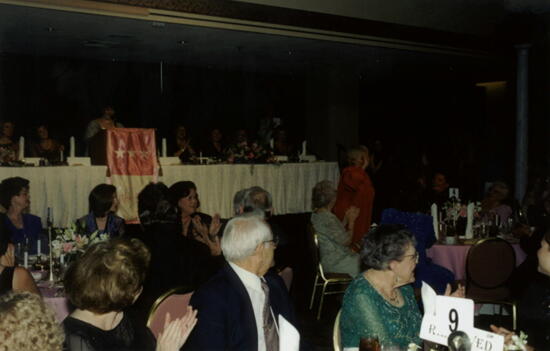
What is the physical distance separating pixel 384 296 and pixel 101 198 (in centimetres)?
254

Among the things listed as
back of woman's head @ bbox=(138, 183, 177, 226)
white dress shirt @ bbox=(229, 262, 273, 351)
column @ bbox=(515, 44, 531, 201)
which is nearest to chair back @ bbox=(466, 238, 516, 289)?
back of woman's head @ bbox=(138, 183, 177, 226)

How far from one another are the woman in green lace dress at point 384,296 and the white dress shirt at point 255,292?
332 mm

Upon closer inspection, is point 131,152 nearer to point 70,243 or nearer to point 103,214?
point 103,214

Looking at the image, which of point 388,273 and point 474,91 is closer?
point 388,273

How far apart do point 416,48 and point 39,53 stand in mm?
6285

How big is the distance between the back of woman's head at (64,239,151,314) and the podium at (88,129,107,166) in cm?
649

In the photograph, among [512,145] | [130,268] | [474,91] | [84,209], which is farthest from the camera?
[474,91]

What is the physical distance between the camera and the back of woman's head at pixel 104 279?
6.99ft

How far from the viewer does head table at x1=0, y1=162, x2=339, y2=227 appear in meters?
7.98

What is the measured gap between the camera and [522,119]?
9.22 m

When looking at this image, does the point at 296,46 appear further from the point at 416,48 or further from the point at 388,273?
the point at 388,273

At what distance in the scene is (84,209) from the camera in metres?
8.29

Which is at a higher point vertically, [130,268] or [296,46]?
[296,46]

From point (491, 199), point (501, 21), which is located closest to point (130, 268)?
point (491, 199)
